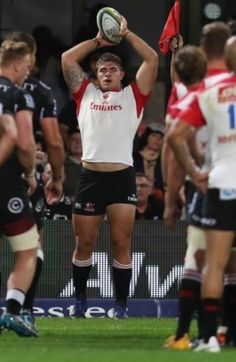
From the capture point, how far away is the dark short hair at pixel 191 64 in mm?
12281

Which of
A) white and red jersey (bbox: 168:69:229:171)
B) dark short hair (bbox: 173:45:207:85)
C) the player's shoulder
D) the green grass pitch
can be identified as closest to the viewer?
the green grass pitch

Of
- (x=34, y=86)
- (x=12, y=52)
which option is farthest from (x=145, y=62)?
(x=12, y=52)

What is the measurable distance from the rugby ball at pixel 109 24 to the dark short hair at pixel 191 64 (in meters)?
3.20

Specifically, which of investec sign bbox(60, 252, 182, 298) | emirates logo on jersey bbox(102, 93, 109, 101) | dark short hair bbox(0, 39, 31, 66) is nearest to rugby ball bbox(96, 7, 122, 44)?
emirates logo on jersey bbox(102, 93, 109, 101)

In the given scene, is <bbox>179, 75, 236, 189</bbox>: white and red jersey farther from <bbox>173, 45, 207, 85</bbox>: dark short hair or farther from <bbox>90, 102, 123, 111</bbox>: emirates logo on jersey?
<bbox>90, 102, 123, 111</bbox>: emirates logo on jersey

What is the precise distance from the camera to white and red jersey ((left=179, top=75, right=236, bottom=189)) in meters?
12.0

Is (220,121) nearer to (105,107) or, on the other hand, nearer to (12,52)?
(12,52)

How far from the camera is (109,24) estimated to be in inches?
613

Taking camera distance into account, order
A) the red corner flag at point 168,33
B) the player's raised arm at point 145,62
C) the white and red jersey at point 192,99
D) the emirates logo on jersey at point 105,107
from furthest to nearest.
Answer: the red corner flag at point 168,33, the emirates logo on jersey at point 105,107, the player's raised arm at point 145,62, the white and red jersey at point 192,99

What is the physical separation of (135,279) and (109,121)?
75.9 inches

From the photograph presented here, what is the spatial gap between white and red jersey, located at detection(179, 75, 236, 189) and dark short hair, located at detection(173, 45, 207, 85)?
268 mm

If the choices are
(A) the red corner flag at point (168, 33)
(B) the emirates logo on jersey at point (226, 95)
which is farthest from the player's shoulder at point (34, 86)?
(B) the emirates logo on jersey at point (226, 95)

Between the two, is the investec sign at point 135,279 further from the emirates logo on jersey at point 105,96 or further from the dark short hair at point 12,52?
the dark short hair at point 12,52

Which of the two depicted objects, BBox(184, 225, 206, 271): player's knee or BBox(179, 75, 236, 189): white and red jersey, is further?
BBox(184, 225, 206, 271): player's knee
